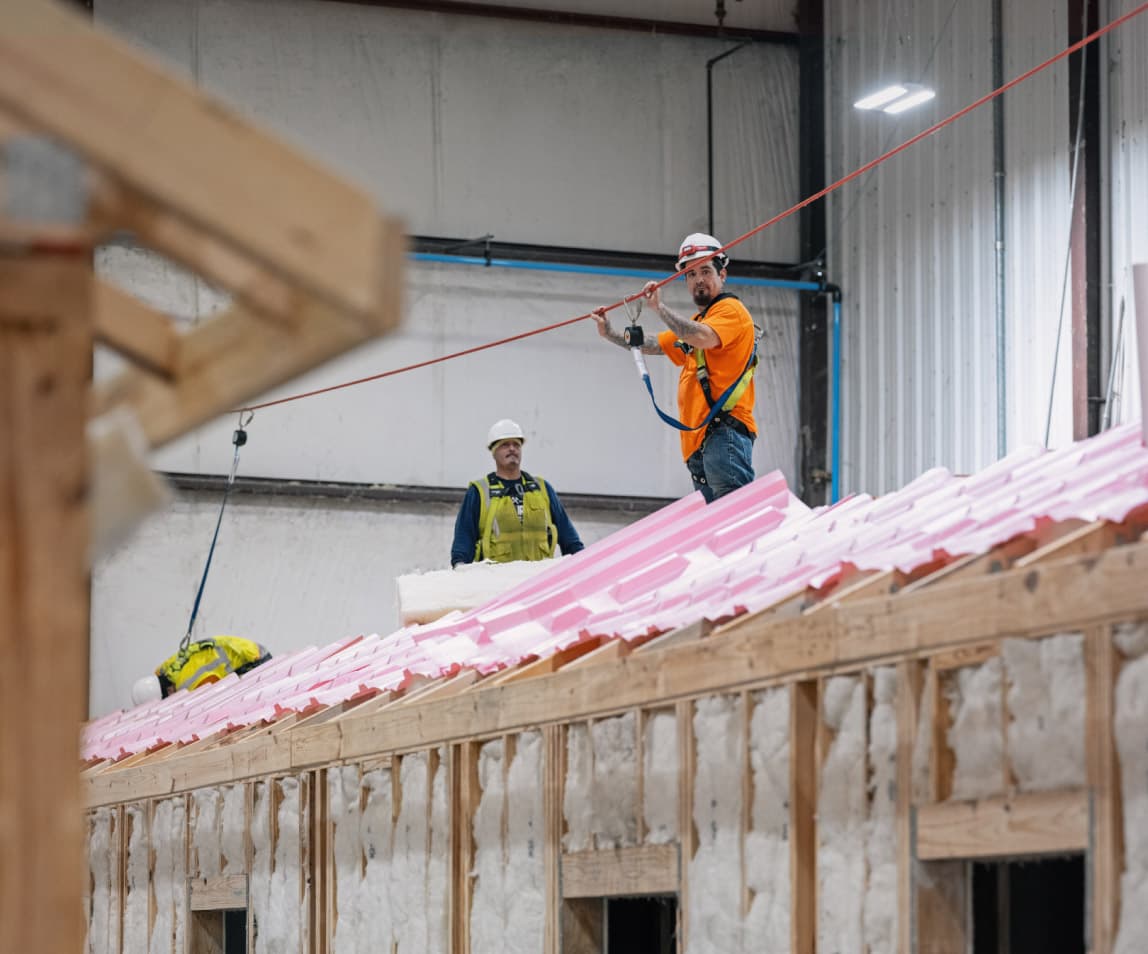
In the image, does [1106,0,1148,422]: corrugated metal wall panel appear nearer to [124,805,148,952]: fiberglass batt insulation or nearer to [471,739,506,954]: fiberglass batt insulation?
[124,805,148,952]: fiberglass batt insulation

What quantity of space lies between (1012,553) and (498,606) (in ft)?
17.6

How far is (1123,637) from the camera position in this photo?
508cm

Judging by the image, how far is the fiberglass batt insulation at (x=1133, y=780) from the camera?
4.96 meters

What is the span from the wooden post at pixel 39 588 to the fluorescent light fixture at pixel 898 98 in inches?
615

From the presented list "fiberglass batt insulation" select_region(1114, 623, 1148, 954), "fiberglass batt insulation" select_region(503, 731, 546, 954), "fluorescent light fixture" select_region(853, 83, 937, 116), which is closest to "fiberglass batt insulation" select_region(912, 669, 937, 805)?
"fiberglass batt insulation" select_region(1114, 623, 1148, 954)

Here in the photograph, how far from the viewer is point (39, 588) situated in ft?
11.0

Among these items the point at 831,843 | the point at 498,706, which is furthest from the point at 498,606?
the point at 831,843

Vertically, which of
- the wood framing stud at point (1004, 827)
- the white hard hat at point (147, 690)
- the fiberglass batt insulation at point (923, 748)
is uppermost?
the white hard hat at point (147, 690)

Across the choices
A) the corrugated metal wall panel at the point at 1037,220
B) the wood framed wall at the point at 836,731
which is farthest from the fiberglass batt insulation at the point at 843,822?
the corrugated metal wall panel at the point at 1037,220

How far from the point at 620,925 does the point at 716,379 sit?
3.80 metres

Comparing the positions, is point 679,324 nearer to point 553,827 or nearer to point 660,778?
point 553,827

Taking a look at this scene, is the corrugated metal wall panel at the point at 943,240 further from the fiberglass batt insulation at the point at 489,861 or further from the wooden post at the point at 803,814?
the wooden post at the point at 803,814

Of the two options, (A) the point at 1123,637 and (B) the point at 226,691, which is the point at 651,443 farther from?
(A) the point at 1123,637

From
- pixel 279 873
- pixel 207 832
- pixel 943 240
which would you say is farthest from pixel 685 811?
pixel 943 240
